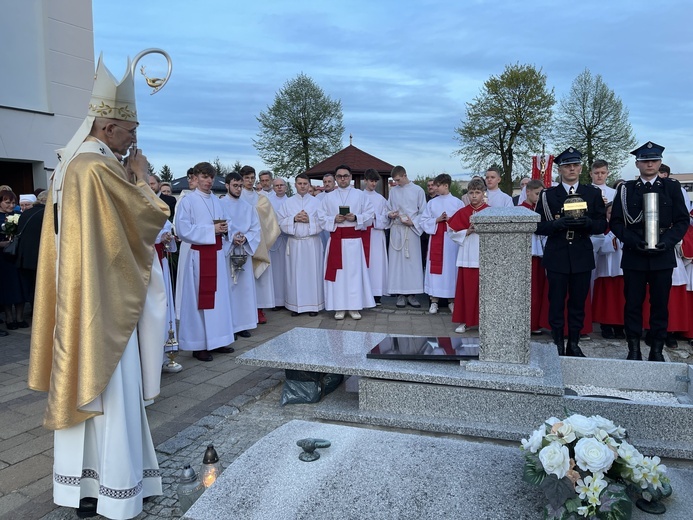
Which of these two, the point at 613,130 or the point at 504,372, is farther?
the point at 613,130

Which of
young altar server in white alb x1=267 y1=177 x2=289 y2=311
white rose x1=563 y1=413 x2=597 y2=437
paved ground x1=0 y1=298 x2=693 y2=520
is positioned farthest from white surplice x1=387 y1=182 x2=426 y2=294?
white rose x1=563 y1=413 x2=597 y2=437

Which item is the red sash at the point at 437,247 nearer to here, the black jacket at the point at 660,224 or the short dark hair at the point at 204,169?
the black jacket at the point at 660,224

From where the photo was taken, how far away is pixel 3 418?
180 inches

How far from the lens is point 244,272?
7273 mm

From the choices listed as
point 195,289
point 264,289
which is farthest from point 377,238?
point 195,289

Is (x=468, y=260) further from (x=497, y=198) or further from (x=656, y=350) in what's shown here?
(x=656, y=350)

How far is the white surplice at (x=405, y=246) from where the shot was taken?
30.6 ft

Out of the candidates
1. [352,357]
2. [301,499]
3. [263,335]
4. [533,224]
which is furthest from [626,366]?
[263,335]

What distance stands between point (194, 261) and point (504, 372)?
12.5 ft

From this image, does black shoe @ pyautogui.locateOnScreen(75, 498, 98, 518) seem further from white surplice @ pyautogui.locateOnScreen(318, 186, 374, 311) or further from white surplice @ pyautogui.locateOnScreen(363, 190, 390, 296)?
white surplice @ pyautogui.locateOnScreen(363, 190, 390, 296)

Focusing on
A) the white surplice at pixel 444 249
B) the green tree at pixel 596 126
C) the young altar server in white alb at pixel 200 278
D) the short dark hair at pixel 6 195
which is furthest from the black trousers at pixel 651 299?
the green tree at pixel 596 126

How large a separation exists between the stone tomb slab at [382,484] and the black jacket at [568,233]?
356 centimetres

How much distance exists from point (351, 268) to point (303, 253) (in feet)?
3.07

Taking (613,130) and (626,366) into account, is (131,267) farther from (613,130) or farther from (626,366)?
(613,130)
